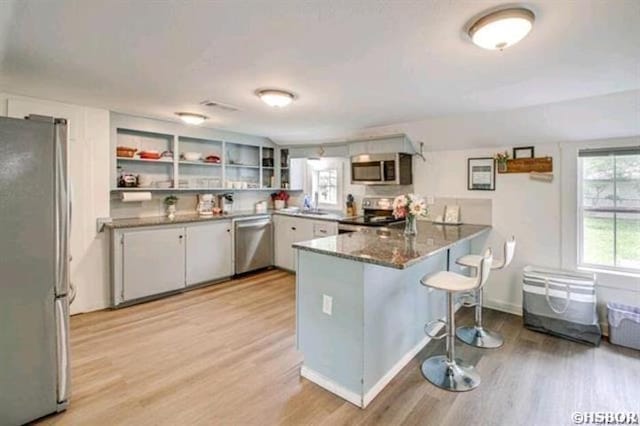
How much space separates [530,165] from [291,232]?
3.26m

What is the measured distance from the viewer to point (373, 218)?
15.0 feet

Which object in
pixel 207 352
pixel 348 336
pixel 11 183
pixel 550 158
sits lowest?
pixel 207 352

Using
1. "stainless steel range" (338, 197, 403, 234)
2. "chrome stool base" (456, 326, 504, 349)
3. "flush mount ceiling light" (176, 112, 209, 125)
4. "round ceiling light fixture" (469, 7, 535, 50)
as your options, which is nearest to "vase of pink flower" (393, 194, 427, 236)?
"stainless steel range" (338, 197, 403, 234)

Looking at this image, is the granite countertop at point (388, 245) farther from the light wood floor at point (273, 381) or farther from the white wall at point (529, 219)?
the light wood floor at point (273, 381)

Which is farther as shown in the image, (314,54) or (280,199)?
(280,199)

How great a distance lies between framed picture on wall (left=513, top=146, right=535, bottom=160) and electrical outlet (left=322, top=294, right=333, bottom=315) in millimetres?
2801

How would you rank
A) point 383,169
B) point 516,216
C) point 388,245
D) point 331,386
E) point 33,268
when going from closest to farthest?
point 33,268
point 331,386
point 388,245
point 516,216
point 383,169

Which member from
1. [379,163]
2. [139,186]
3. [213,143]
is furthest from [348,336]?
[213,143]

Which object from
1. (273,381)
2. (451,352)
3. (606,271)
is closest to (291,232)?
(273,381)

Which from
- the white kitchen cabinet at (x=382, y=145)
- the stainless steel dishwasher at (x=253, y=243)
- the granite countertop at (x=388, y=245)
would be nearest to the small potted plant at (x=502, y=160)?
the granite countertop at (x=388, y=245)

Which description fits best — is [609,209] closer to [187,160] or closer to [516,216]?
[516,216]

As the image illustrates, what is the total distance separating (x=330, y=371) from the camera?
2.33 m

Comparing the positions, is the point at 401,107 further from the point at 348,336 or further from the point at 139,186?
the point at 139,186

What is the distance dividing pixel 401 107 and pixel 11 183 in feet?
10.3
